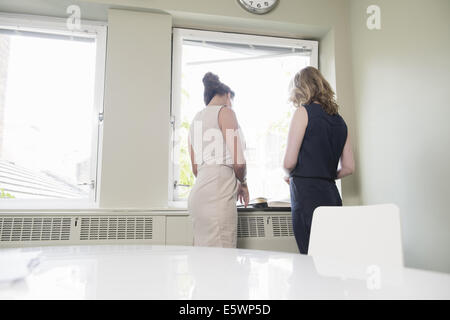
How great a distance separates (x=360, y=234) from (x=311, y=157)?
0.75 meters

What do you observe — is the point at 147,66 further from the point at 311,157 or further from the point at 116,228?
the point at 311,157

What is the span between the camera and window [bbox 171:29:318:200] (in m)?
3.03

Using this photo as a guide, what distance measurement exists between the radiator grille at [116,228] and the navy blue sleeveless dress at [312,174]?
112 centimetres

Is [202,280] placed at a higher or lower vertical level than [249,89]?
lower

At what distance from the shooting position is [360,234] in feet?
4.00

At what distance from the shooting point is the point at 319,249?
1.30 metres

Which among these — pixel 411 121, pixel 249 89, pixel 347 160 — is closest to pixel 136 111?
pixel 249 89

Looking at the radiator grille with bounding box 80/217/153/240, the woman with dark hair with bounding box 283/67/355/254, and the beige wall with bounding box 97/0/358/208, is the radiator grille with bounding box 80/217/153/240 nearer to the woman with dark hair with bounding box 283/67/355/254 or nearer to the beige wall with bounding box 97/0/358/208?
the beige wall with bounding box 97/0/358/208

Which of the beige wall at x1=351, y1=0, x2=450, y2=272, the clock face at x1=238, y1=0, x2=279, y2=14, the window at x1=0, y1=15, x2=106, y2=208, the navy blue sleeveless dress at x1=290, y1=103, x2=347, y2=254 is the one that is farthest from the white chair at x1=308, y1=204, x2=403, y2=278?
the clock face at x1=238, y1=0, x2=279, y2=14

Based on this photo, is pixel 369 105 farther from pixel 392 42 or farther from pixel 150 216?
pixel 150 216

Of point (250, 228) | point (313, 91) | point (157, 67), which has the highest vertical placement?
point (157, 67)

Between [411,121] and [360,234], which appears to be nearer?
[360,234]

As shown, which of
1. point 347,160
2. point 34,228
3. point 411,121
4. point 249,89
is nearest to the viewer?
point 347,160

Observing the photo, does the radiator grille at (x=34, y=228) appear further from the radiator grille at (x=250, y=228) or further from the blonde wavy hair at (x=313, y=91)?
the blonde wavy hair at (x=313, y=91)
